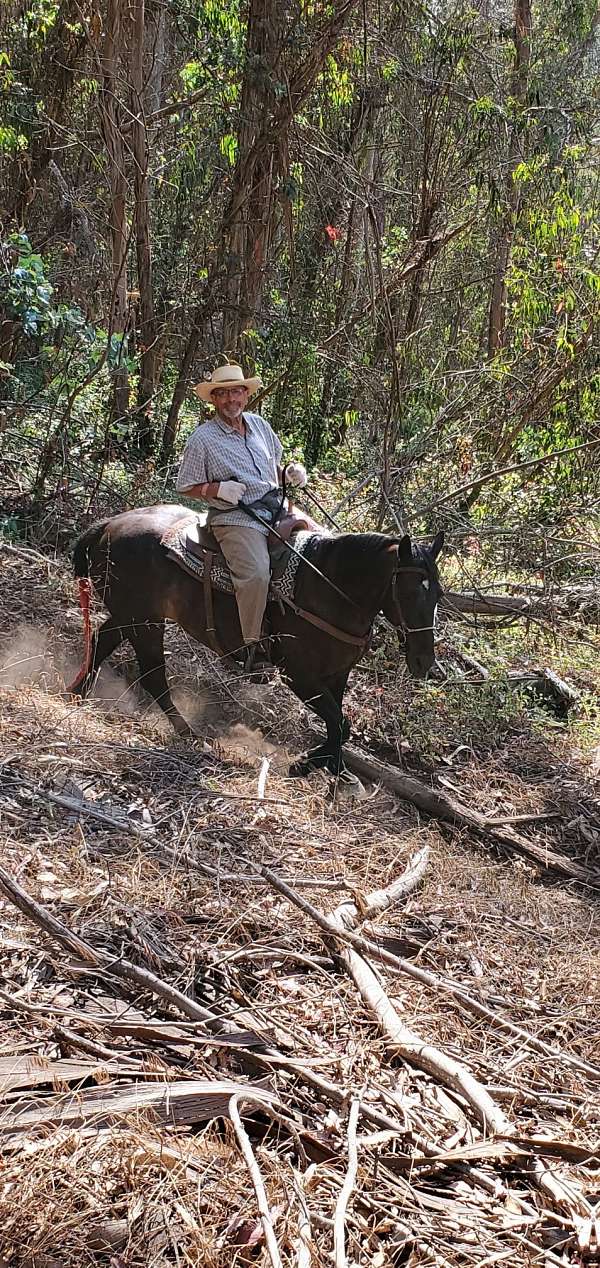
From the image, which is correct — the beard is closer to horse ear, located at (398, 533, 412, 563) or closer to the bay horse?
the bay horse

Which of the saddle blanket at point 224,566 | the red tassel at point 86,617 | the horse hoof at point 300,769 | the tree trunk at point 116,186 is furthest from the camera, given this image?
the tree trunk at point 116,186

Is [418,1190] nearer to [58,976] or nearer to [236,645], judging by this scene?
[58,976]

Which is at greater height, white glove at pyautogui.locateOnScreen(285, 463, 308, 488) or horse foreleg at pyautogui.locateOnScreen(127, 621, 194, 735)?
white glove at pyautogui.locateOnScreen(285, 463, 308, 488)

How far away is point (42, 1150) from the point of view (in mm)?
2547

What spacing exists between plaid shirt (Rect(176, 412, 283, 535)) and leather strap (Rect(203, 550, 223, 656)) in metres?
0.25

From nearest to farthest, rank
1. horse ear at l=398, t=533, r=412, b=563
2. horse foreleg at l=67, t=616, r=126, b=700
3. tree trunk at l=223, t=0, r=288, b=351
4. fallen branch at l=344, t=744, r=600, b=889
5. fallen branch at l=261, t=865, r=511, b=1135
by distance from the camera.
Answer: fallen branch at l=261, t=865, r=511, b=1135, fallen branch at l=344, t=744, r=600, b=889, horse ear at l=398, t=533, r=412, b=563, horse foreleg at l=67, t=616, r=126, b=700, tree trunk at l=223, t=0, r=288, b=351

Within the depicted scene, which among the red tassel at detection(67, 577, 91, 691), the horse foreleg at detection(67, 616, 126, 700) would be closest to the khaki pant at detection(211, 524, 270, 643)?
the red tassel at detection(67, 577, 91, 691)

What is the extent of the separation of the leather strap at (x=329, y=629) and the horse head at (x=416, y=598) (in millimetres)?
383

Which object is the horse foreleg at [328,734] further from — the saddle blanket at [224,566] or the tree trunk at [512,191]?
the tree trunk at [512,191]

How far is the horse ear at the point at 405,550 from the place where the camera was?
6355mm

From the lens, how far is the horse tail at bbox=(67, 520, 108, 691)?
7.29 meters

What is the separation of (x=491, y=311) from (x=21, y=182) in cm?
685

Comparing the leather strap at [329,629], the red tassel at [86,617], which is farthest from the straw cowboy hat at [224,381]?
the red tassel at [86,617]

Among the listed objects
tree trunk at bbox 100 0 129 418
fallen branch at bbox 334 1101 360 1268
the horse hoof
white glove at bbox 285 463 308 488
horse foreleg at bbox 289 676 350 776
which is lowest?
the horse hoof
